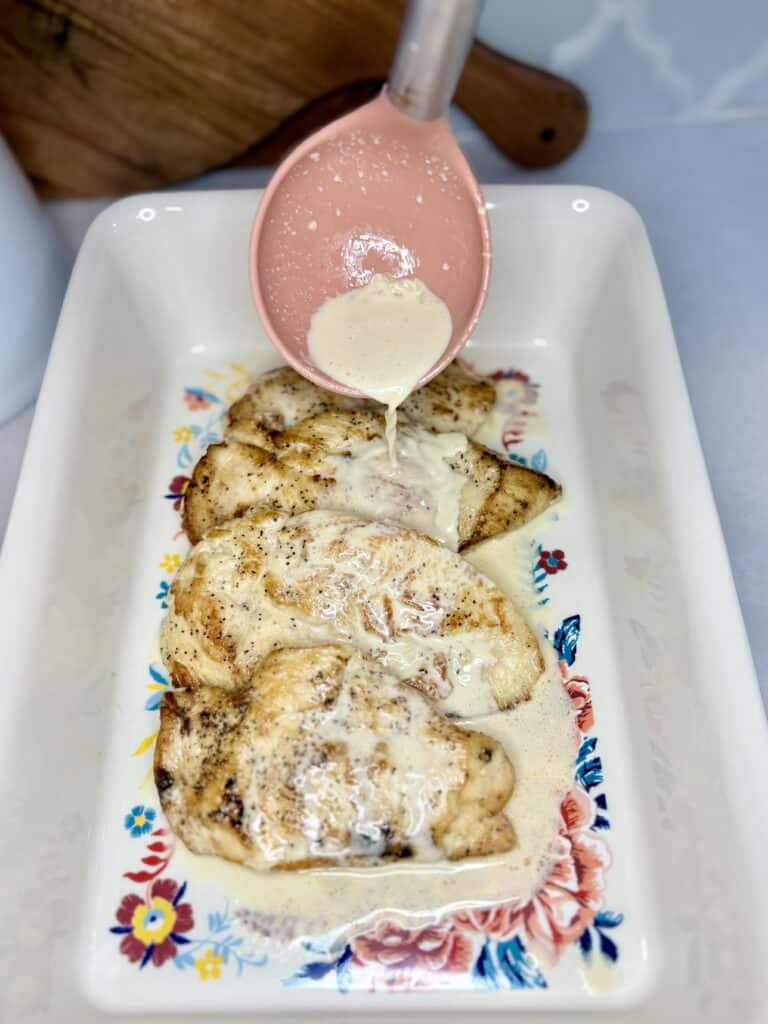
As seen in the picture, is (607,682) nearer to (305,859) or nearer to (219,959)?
(305,859)

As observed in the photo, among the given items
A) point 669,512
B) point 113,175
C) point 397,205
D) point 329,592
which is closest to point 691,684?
point 669,512

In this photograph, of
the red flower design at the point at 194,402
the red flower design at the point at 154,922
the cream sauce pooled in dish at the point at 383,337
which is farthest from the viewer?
the red flower design at the point at 194,402

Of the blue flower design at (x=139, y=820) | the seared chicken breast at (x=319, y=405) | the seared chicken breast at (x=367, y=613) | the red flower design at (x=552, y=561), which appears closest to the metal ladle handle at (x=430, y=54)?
the seared chicken breast at (x=319, y=405)

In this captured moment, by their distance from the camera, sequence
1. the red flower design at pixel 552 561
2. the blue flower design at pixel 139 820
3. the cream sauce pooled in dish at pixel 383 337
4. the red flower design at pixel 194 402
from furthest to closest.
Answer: the red flower design at pixel 194 402 → the red flower design at pixel 552 561 → the cream sauce pooled in dish at pixel 383 337 → the blue flower design at pixel 139 820

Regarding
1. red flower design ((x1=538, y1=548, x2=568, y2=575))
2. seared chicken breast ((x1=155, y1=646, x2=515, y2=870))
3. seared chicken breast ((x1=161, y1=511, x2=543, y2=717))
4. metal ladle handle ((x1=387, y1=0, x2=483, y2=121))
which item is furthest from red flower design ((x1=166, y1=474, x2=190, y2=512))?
metal ladle handle ((x1=387, y1=0, x2=483, y2=121))

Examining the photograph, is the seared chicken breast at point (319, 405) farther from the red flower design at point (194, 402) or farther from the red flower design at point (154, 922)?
the red flower design at point (154, 922)

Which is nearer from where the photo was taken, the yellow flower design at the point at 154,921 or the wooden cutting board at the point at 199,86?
the yellow flower design at the point at 154,921

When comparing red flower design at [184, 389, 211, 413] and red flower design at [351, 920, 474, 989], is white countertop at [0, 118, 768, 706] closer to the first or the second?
red flower design at [184, 389, 211, 413]
